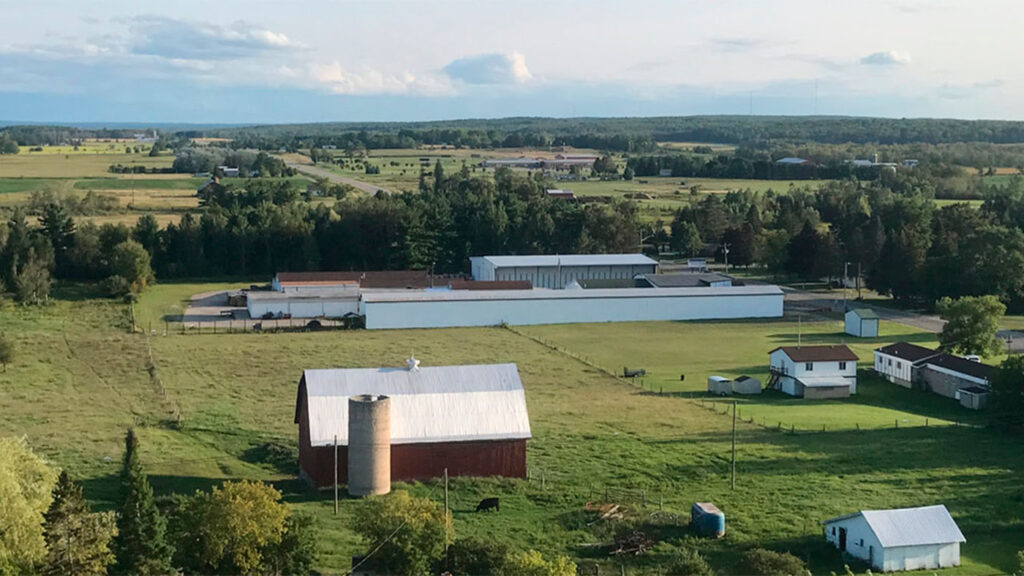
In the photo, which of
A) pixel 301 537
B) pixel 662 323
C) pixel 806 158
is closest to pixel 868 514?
pixel 301 537

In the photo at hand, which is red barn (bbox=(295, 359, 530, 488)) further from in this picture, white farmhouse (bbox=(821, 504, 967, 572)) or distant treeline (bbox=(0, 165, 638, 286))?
distant treeline (bbox=(0, 165, 638, 286))

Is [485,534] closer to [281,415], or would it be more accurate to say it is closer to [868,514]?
[868,514]

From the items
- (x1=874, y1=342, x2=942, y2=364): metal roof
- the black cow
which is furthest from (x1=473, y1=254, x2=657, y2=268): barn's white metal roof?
the black cow

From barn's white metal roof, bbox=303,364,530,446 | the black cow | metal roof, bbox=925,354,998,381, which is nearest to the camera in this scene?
the black cow

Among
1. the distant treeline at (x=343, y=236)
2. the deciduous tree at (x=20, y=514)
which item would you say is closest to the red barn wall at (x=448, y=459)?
the deciduous tree at (x=20, y=514)

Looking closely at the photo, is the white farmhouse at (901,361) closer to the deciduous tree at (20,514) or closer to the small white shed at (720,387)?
the small white shed at (720,387)

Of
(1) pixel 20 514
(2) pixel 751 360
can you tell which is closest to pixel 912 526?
(1) pixel 20 514
